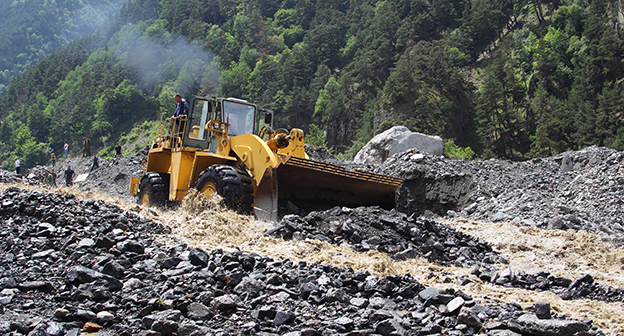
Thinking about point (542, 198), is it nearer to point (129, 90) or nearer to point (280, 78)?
point (280, 78)

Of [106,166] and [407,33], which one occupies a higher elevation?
[407,33]

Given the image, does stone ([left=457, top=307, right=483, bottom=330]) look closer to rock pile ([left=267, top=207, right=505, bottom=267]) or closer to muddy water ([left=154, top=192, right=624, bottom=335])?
muddy water ([left=154, top=192, right=624, bottom=335])

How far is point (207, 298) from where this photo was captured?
3885mm

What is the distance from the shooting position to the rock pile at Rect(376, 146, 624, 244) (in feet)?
34.0

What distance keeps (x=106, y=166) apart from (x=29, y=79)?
355ft

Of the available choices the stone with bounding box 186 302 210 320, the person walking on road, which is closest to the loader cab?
the stone with bounding box 186 302 210 320

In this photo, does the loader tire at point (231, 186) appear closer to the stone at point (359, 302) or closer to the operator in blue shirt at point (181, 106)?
the operator in blue shirt at point (181, 106)

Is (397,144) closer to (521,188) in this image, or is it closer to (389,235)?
(521,188)

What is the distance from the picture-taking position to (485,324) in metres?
3.54

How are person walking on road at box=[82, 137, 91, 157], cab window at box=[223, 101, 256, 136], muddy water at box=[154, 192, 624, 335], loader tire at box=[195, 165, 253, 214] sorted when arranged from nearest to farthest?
muddy water at box=[154, 192, 624, 335]
loader tire at box=[195, 165, 253, 214]
cab window at box=[223, 101, 256, 136]
person walking on road at box=[82, 137, 91, 157]

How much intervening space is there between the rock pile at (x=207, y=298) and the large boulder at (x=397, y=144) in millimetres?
19342

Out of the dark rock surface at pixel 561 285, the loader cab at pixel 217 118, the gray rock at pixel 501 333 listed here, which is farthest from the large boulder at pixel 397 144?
the gray rock at pixel 501 333

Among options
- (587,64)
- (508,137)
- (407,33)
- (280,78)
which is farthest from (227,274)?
(280,78)

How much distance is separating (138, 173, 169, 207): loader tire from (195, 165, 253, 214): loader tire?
2.06 meters
